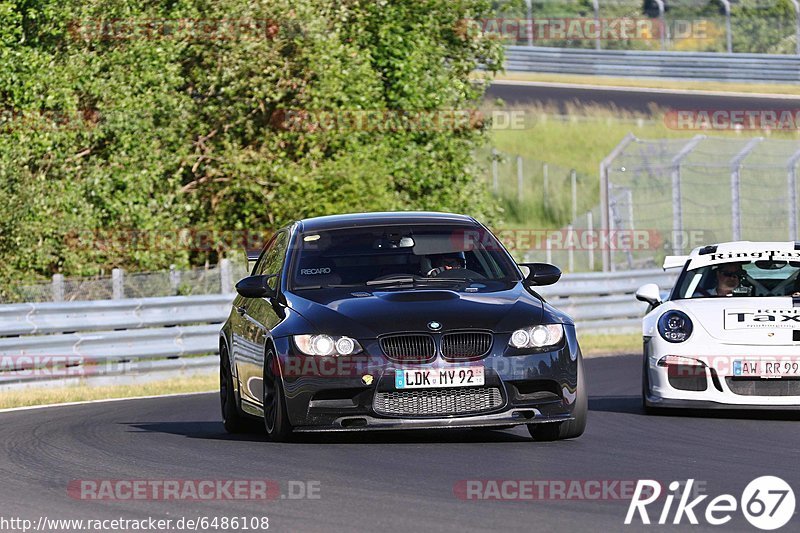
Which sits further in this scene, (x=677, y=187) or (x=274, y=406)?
(x=677, y=187)

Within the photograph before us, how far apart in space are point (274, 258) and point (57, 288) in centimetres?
908

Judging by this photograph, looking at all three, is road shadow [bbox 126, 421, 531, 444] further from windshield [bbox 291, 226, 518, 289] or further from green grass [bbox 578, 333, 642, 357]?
green grass [bbox 578, 333, 642, 357]

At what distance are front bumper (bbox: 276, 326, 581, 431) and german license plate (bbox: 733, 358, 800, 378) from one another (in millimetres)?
2370

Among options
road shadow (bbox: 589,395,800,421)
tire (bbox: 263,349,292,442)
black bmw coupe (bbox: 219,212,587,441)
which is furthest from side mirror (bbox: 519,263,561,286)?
road shadow (bbox: 589,395,800,421)

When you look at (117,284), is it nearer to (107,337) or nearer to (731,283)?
(107,337)

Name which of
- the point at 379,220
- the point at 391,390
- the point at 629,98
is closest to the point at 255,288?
the point at 379,220

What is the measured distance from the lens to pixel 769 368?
11.4 m

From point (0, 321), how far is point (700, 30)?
3459 centimetres

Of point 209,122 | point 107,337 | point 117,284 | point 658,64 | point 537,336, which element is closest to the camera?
point 537,336

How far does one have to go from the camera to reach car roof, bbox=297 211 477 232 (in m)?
10.9

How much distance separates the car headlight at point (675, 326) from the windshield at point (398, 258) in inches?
66.5

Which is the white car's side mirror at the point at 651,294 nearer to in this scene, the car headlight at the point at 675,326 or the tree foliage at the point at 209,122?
the car headlight at the point at 675,326

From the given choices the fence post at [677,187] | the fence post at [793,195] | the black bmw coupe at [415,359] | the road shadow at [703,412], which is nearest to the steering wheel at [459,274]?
the black bmw coupe at [415,359]

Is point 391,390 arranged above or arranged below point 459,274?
below
